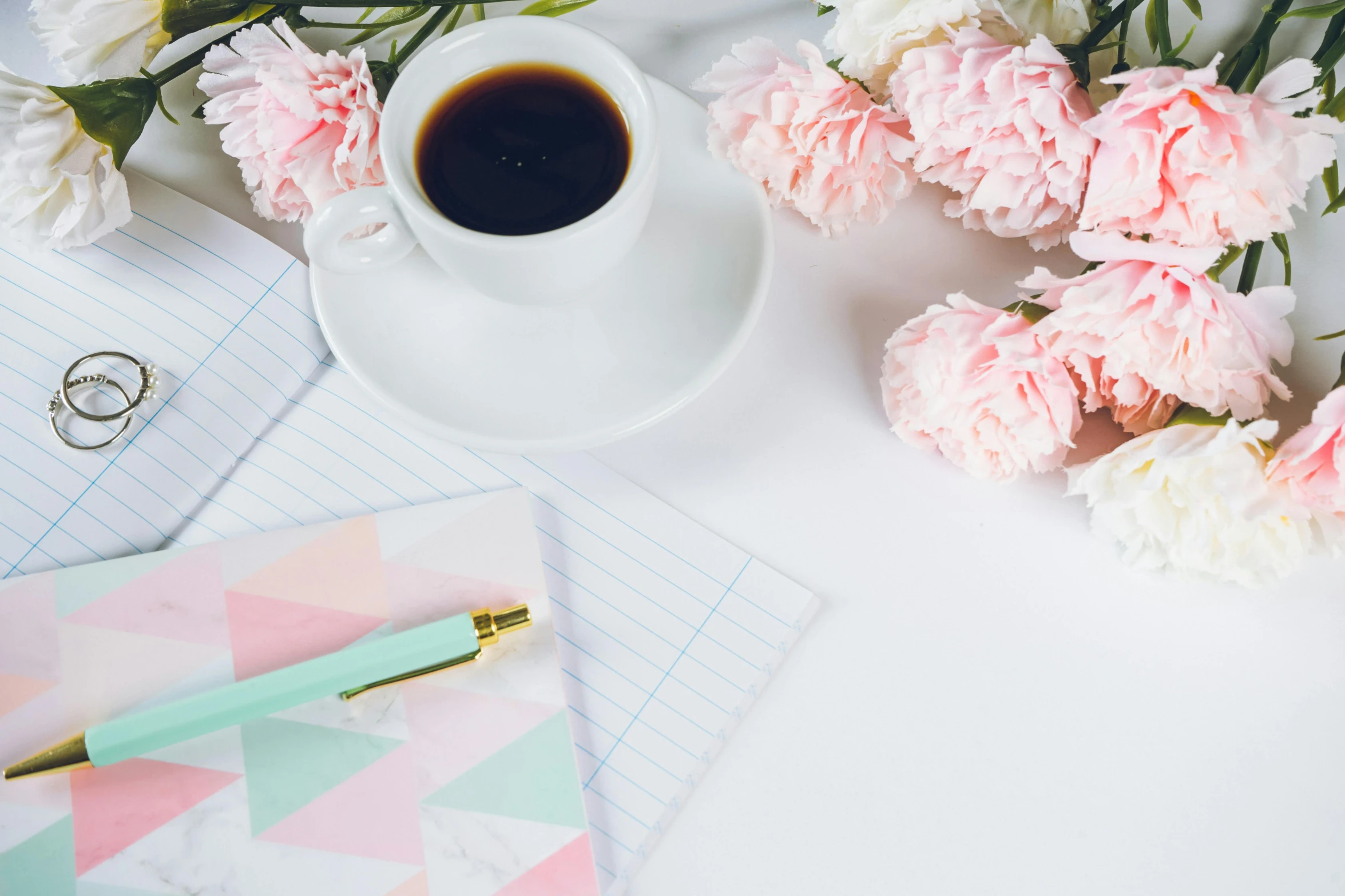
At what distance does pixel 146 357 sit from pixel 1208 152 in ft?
2.07

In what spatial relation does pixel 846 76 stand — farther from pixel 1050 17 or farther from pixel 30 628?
pixel 30 628

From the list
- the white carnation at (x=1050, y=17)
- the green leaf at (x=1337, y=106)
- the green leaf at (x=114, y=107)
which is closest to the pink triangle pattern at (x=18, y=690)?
the green leaf at (x=114, y=107)

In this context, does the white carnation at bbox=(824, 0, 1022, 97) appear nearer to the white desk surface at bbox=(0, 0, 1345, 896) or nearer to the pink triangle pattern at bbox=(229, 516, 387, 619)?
the white desk surface at bbox=(0, 0, 1345, 896)

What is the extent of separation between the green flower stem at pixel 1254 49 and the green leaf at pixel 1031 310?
Result: 0.19 m

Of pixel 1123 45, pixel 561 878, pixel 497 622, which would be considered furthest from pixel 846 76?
pixel 561 878

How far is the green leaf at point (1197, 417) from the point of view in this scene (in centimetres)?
50

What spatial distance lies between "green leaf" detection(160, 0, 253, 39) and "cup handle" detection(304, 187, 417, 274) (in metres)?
0.18

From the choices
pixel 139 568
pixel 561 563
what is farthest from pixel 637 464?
pixel 139 568

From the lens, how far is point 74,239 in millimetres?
563

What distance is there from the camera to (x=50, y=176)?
54cm

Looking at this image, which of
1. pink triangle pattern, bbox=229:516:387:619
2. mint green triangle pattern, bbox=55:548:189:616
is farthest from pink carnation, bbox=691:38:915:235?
mint green triangle pattern, bbox=55:548:189:616

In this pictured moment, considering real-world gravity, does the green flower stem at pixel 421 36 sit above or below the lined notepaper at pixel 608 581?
above

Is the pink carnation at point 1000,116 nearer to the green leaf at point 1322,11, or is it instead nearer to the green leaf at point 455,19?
the green leaf at point 1322,11

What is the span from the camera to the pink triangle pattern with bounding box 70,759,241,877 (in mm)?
500
